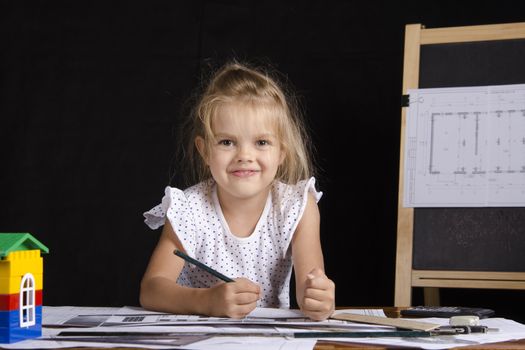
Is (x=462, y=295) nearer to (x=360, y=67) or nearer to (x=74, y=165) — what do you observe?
(x=360, y=67)

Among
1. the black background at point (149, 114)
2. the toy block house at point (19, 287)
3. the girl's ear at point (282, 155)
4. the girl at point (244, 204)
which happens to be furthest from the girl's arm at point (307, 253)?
the black background at point (149, 114)

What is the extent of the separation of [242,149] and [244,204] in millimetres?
177

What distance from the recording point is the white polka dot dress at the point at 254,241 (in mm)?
1810

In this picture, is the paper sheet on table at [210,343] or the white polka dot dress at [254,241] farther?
the white polka dot dress at [254,241]

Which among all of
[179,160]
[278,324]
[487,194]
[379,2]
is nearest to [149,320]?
[278,324]

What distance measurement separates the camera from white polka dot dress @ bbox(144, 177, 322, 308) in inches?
71.2

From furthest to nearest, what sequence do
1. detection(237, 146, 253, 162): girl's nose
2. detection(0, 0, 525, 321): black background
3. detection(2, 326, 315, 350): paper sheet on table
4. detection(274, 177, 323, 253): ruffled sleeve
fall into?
1. detection(0, 0, 525, 321): black background
2. detection(274, 177, 323, 253): ruffled sleeve
3. detection(237, 146, 253, 162): girl's nose
4. detection(2, 326, 315, 350): paper sheet on table

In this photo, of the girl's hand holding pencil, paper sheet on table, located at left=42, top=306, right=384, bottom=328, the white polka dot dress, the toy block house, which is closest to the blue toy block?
the toy block house

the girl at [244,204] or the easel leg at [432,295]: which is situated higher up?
the girl at [244,204]

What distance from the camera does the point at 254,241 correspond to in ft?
5.98

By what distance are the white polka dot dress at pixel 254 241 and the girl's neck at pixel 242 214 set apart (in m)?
0.02

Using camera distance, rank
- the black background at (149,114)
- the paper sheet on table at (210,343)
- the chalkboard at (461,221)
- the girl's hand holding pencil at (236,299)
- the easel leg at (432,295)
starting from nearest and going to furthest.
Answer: the paper sheet on table at (210,343)
the girl's hand holding pencil at (236,299)
the chalkboard at (461,221)
the easel leg at (432,295)
the black background at (149,114)

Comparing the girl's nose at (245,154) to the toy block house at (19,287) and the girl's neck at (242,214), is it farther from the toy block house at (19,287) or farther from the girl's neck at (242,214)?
the toy block house at (19,287)

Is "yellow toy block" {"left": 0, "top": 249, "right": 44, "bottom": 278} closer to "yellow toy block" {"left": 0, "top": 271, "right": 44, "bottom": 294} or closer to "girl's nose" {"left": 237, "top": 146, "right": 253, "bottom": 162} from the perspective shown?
"yellow toy block" {"left": 0, "top": 271, "right": 44, "bottom": 294}
